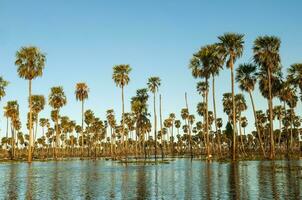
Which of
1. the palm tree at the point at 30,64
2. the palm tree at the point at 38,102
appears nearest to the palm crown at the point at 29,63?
the palm tree at the point at 30,64

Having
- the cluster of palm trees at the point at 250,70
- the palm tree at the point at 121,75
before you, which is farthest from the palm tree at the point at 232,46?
the palm tree at the point at 121,75

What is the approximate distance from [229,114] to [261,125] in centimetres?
2202

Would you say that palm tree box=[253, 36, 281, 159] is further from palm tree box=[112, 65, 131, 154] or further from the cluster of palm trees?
palm tree box=[112, 65, 131, 154]

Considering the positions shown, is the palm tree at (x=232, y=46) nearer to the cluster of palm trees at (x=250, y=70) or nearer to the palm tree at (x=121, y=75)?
the cluster of palm trees at (x=250, y=70)

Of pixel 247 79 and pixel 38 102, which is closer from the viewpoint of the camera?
pixel 247 79

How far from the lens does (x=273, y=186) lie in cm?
2795

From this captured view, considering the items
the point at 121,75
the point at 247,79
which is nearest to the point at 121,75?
the point at 121,75

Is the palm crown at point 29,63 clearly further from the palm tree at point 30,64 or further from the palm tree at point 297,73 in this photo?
the palm tree at point 297,73

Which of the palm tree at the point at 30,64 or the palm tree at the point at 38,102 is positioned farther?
the palm tree at the point at 38,102

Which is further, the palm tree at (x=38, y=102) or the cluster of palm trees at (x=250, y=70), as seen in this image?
the palm tree at (x=38, y=102)

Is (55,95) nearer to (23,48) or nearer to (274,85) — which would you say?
(23,48)

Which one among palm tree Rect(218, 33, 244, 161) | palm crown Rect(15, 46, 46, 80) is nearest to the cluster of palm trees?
palm tree Rect(218, 33, 244, 161)

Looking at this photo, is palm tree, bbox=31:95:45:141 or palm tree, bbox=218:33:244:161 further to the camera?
palm tree, bbox=31:95:45:141

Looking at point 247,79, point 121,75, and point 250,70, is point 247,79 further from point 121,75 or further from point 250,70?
point 121,75
